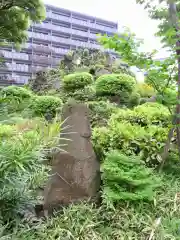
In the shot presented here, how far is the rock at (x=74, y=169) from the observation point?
2578mm

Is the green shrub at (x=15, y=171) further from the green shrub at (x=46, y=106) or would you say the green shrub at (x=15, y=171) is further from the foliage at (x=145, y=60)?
the green shrub at (x=46, y=106)

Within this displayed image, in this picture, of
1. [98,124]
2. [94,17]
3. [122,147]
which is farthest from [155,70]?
[94,17]

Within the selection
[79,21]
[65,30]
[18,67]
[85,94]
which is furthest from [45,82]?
[79,21]

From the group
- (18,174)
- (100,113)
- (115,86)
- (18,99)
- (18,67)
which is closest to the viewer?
(18,174)

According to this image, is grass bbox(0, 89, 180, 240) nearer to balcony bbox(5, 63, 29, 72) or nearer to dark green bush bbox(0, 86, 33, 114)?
dark green bush bbox(0, 86, 33, 114)

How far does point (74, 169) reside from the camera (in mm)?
2639

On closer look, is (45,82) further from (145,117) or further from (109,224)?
(109,224)

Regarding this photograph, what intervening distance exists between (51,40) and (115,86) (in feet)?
67.1

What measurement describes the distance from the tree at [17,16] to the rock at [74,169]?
794 centimetres

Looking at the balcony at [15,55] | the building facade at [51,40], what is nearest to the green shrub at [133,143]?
Answer: the building facade at [51,40]

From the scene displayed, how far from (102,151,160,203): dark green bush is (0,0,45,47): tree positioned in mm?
8359

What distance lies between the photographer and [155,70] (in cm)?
295

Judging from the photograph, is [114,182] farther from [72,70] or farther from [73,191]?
[72,70]

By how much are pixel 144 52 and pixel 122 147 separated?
118 centimetres
